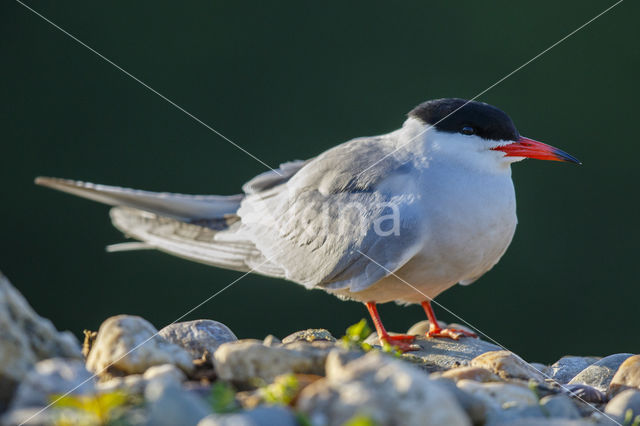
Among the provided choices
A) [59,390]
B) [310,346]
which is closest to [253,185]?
[310,346]

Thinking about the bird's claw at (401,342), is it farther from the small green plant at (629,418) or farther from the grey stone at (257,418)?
the grey stone at (257,418)

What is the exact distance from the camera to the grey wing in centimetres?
295

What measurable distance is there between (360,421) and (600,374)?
5.91 ft

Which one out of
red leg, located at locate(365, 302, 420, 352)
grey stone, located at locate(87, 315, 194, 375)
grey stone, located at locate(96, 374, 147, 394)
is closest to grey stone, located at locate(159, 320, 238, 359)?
grey stone, located at locate(87, 315, 194, 375)

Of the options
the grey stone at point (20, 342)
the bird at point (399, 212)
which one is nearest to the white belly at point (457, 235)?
the bird at point (399, 212)

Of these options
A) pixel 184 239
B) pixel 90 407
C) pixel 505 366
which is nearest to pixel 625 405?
pixel 505 366

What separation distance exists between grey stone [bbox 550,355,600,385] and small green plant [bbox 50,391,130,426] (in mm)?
2042

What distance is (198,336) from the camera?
89.4 inches

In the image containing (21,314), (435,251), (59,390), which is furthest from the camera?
(435,251)

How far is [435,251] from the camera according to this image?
9.65 ft

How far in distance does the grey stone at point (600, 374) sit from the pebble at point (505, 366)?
477mm

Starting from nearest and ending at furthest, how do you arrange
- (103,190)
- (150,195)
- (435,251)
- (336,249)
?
1. (435,251)
2. (336,249)
3. (103,190)
4. (150,195)

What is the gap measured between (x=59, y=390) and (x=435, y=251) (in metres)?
1.84

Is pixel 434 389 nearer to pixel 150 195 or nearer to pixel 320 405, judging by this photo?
pixel 320 405
